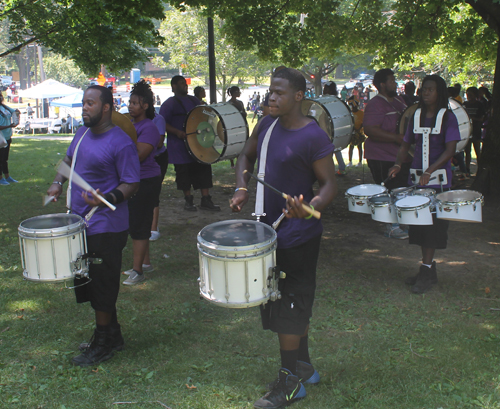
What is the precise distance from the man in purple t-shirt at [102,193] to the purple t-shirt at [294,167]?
1124 millimetres

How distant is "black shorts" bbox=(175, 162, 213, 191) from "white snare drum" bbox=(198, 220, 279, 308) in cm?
538

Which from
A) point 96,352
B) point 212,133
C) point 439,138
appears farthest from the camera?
point 212,133

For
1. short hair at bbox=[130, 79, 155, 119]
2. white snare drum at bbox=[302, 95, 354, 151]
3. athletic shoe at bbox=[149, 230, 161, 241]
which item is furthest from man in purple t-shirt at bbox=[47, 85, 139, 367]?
white snare drum at bbox=[302, 95, 354, 151]

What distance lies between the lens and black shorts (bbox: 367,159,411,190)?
7.04 m

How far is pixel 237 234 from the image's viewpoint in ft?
10.7

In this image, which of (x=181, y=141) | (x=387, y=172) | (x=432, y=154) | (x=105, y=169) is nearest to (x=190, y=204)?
(x=181, y=141)

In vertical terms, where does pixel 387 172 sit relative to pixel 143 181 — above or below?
below

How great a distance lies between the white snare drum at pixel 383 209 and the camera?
17.2 ft

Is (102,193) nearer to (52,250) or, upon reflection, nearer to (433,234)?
(52,250)

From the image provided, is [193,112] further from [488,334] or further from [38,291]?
[488,334]

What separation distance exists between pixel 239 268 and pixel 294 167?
0.71 m

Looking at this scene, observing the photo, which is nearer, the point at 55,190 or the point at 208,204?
the point at 55,190

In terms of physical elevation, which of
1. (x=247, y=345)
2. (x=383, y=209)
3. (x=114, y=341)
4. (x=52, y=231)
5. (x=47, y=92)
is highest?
(x=47, y=92)

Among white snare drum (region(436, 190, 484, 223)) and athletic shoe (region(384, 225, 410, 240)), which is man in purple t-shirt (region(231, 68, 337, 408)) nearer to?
white snare drum (region(436, 190, 484, 223))
